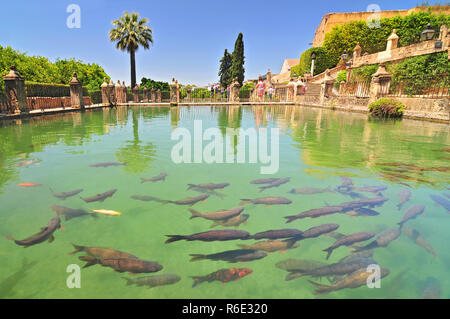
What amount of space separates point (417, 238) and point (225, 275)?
90.5 inches

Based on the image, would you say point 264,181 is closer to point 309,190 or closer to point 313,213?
point 309,190

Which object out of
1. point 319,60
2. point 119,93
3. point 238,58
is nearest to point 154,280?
point 119,93

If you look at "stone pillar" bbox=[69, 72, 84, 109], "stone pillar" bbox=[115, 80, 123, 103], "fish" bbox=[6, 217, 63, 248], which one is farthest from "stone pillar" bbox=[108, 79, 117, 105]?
"fish" bbox=[6, 217, 63, 248]

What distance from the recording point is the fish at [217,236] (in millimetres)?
2797

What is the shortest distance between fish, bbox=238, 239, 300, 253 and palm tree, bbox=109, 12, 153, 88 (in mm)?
34639

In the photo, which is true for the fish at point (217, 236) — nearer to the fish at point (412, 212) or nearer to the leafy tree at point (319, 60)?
the fish at point (412, 212)

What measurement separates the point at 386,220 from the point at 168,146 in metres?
5.93

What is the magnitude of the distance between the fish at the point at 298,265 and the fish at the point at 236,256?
20cm

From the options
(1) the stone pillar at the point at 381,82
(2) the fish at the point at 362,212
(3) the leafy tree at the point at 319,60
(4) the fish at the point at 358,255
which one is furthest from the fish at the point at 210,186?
(3) the leafy tree at the point at 319,60

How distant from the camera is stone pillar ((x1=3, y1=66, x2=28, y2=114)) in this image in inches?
559

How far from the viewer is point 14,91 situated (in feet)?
47.2

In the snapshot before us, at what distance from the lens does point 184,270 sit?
2445 mm

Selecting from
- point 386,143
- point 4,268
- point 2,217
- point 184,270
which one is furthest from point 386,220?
point 386,143

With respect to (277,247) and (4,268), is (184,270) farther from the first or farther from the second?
(4,268)
